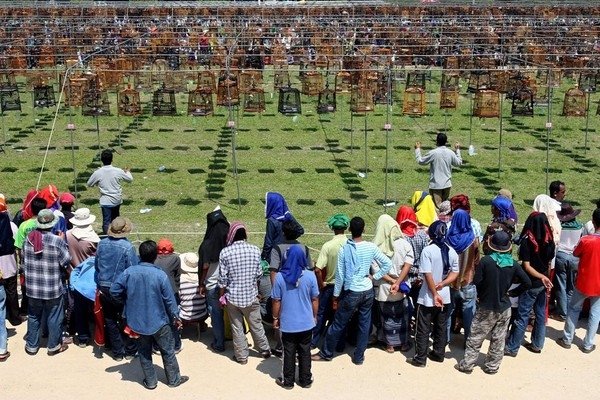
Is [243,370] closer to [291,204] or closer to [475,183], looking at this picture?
[291,204]

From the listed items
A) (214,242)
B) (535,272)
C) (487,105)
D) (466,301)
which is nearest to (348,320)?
(466,301)

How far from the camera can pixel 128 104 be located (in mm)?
18469

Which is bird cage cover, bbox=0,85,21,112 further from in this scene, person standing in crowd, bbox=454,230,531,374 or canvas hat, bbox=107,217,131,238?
person standing in crowd, bbox=454,230,531,374

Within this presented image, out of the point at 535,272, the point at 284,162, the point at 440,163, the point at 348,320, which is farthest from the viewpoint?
the point at 284,162

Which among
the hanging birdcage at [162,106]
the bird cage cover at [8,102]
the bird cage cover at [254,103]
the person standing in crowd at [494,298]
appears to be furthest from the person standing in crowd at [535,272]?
the bird cage cover at [8,102]

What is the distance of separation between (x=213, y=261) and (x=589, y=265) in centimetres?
424

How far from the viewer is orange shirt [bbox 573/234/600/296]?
30.2ft

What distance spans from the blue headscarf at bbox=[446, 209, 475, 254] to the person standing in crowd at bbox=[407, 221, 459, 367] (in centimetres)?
27

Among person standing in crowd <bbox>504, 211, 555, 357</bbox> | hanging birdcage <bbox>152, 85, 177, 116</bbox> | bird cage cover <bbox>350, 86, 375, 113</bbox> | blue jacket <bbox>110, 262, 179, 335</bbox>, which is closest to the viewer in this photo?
blue jacket <bbox>110, 262, 179, 335</bbox>

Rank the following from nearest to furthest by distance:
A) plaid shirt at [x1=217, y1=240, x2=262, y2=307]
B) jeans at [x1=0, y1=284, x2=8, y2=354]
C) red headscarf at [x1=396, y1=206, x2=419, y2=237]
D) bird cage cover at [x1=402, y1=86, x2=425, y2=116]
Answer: plaid shirt at [x1=217, y1=240, x2=262, y2=307] → jeans at [x1=0, y1=284, x2=8, y2=354] → red headscarf at [x1=396, y1=206, x2=419, y2=237] → bird cage cover at [x1=402, y1=86, x2=425, y2=116]

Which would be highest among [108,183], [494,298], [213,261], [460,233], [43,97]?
[43,97]

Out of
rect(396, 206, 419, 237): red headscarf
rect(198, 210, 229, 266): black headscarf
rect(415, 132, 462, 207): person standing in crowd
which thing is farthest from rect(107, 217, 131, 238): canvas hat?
rect(415, 132, 462, 207): person standing in crowd

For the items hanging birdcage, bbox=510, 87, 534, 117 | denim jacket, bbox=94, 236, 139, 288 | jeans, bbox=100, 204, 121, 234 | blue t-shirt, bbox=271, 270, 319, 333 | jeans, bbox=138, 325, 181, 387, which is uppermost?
hanging birdcage, bbox=510, 87, 534, 117

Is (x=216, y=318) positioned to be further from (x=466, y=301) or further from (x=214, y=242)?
(x=466, y=301)
